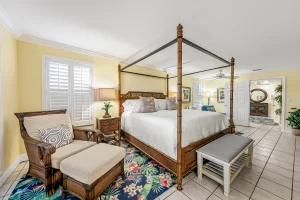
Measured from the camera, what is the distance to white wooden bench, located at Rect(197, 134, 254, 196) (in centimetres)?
158

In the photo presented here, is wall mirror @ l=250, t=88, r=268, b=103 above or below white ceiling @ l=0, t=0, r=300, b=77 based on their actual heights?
below

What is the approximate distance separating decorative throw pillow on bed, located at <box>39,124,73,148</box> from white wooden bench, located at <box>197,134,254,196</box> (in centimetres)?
222

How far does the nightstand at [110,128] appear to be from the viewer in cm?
285

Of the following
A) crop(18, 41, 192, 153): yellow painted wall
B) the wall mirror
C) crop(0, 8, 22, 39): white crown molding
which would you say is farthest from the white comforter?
the wall mirror

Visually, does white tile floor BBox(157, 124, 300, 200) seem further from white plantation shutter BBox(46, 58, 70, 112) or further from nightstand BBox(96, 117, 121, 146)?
white plantation shutter BBox(46, 58, 70, 112)

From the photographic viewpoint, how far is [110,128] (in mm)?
2982

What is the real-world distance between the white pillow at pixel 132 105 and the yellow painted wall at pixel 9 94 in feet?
7.24

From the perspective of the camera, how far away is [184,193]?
5.27 ft

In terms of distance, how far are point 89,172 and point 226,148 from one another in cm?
198

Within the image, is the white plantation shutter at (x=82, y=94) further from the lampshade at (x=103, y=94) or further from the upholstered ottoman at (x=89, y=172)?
the upholstered ottoman at (x=89, y=172)

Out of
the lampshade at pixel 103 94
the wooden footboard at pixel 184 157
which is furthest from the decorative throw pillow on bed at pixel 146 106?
the wooden footboard at pixel 184 157

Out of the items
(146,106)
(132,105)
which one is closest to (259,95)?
(146,106)

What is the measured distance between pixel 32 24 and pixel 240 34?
360cm

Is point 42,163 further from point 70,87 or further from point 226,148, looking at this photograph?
point 226,148
